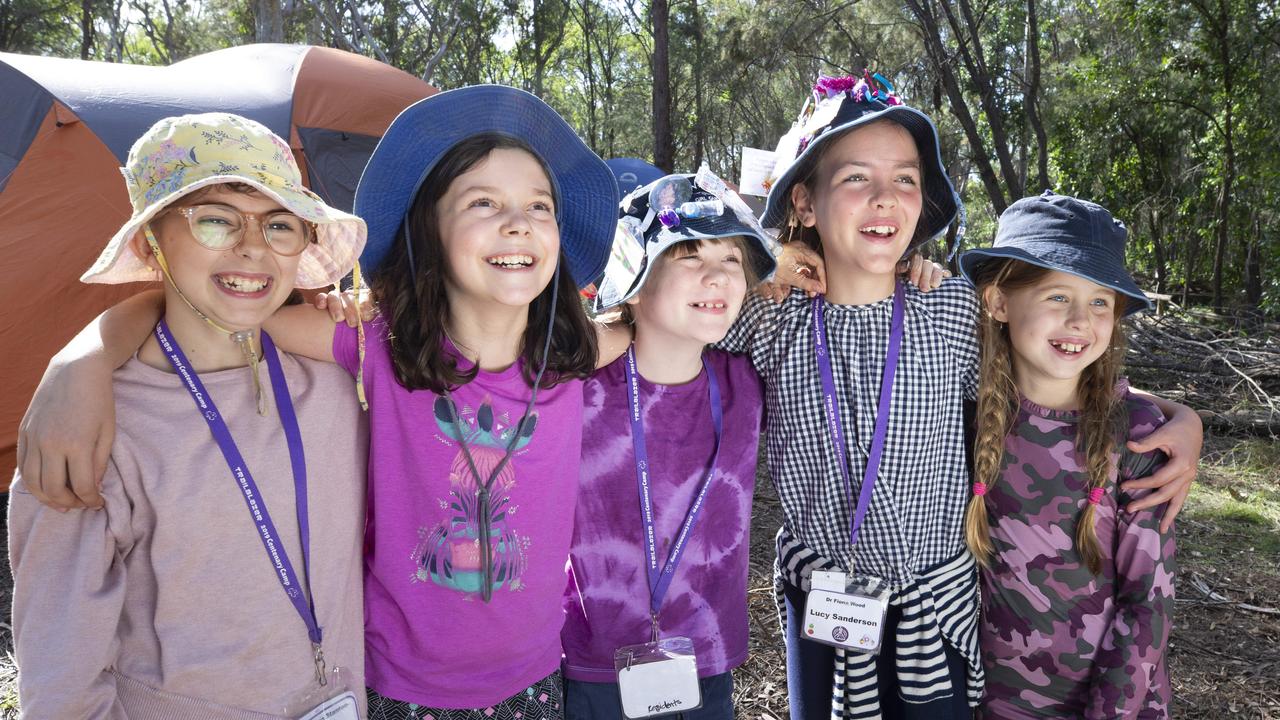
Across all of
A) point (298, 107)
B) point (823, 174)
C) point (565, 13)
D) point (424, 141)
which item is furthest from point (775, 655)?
point (565, 13)

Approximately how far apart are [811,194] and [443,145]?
1.01m

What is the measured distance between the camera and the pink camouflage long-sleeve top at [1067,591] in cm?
187

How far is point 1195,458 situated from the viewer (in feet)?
6.41

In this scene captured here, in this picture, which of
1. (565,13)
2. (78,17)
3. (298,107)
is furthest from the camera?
(565,13)

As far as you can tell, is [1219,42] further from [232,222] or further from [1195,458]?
[232,222]

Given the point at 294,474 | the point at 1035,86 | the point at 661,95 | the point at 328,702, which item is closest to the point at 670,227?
the point at 294,474

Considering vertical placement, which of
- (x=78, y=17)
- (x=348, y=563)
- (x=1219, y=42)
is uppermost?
(x=78, y=17)

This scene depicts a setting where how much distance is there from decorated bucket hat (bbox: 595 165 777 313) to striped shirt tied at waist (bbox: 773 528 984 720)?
2.74ft

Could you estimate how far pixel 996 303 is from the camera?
84.5 inches

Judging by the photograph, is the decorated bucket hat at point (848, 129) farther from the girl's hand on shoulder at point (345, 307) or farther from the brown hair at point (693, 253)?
the girl's hand on shoulder at point (345, 307)

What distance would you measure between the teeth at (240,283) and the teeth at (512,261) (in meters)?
0.46

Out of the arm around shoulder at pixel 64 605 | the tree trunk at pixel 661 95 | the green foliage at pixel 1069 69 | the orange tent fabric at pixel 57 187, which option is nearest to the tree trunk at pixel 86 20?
the green foliage at pixel 1069 69

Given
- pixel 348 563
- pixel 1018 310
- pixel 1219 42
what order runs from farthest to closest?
pixel 1219 42
pixel 1018 310
pixel 348 563

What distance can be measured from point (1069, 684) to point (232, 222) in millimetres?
2128
